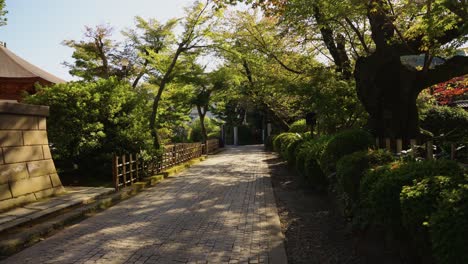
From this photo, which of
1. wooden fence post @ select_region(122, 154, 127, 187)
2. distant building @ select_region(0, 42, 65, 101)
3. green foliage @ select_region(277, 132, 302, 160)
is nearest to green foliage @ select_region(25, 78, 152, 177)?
wooden fence post @ select_region(122, 154, 127, 187)

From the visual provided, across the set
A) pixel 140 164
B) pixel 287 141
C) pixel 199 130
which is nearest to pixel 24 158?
pixel 140 164

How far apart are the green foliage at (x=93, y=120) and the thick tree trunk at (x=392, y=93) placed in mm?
6942

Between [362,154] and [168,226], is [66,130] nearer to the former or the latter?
[168,226]

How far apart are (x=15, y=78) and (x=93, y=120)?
14.9 ft

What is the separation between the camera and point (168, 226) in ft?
19.9

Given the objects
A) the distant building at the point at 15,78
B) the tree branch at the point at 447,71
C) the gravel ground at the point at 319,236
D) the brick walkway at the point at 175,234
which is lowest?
the gravel ground at the point at 319,236

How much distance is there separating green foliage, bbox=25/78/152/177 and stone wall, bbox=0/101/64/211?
74.3 inches

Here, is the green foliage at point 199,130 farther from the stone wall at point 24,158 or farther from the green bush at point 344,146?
the green bush at point 344,146

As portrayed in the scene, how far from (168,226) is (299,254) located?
238 centimetres

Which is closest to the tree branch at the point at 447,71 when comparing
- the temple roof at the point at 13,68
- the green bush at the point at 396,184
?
the green bush at the point at 396,184

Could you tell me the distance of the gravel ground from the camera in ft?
14.6

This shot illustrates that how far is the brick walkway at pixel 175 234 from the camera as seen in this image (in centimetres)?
458

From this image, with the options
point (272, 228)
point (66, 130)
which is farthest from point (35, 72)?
point (272, 228)

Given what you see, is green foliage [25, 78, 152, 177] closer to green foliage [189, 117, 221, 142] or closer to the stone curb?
the stone curb
